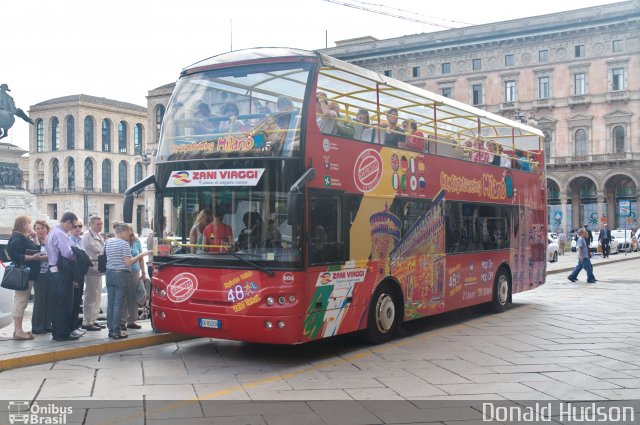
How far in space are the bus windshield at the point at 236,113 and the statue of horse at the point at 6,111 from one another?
966 centimetres

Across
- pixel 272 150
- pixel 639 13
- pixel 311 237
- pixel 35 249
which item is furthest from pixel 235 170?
pixel 639 13

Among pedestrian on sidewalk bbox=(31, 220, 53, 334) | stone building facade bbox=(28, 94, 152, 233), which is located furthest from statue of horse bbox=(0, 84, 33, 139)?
stone building facade bbox=(28, 94, 152, 233)

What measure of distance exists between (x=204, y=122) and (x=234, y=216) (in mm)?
1370

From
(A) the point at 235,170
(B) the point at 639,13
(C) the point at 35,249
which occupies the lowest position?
(C) the point at 35,249

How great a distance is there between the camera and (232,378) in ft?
26.9

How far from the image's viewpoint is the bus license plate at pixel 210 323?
355 inches

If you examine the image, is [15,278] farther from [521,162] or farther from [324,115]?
[521,162]

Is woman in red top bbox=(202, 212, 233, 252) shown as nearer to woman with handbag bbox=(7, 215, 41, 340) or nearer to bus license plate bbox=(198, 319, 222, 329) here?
bus license plate bbox=(198, 319, 222, 329)

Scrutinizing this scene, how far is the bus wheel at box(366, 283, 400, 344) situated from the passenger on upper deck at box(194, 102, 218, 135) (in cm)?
321

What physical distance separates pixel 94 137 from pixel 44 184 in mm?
9509

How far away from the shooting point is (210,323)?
908 cm

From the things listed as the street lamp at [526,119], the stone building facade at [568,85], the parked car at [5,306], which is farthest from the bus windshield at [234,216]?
the stone building facade at [568,85]

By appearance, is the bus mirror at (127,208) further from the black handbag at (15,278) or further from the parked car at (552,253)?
the parked car at (552,253)

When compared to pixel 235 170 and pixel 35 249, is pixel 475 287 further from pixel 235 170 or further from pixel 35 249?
pixel 35 249
